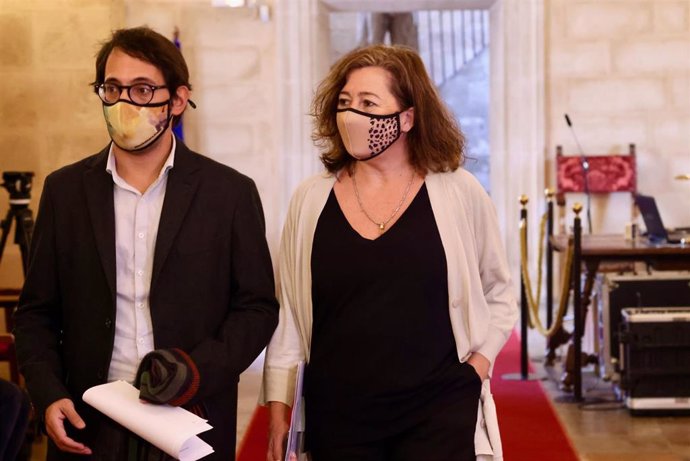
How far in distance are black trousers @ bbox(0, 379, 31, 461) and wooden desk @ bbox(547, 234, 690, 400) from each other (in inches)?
165

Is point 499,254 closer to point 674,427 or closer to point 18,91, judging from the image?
point 674,427

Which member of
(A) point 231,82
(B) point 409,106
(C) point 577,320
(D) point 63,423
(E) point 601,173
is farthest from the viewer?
(A) point 231,82

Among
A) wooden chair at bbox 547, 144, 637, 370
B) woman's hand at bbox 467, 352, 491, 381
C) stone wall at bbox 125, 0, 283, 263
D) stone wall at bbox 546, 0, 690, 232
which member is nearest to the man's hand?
woman's hand at bbox 467, 352, 491, 381

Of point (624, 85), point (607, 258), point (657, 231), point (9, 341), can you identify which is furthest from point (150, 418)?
point (624, 85)

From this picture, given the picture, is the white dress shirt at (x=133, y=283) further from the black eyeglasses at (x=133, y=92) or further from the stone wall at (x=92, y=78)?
the stone wall at (x=92, y=78)

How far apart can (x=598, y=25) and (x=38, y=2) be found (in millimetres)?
4530

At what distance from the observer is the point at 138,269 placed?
8.81 feet

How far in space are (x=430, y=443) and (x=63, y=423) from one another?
853 millimetres

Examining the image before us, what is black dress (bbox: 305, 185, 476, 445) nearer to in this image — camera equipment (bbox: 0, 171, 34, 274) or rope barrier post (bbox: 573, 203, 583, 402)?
rope barrier post (bbox: 573, 203, 583, 402)

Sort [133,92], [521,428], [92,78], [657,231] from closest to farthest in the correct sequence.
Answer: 1. [133,92]
2. [521,428]
3. [657,231]
4. [92,78]

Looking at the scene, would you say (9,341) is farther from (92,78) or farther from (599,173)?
(599,173)

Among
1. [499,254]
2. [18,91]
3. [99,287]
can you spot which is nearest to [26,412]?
[99,287]

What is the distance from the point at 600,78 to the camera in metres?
9.38

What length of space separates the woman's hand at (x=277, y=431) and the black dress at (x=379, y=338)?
Answer: 0.08 meters
